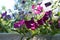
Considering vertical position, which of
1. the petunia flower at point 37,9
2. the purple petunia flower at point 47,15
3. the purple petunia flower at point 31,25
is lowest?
the purple petunia flower at point 31,25

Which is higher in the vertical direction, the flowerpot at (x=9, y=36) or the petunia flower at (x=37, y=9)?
the petunia flower at (x=37, y=9)

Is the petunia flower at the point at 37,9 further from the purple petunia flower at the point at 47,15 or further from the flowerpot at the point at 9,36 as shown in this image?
the flowerpot at the point at 9,36

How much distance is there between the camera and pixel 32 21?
114 cm

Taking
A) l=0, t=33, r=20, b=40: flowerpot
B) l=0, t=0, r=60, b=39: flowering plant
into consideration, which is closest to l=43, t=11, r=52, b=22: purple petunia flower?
l=0, t=0, r=60, b=39: flowering plant

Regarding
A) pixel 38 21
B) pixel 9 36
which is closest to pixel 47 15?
pixel 38 21

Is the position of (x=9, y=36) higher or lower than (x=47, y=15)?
lower

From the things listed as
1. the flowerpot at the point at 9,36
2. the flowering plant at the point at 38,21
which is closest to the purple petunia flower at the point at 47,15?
the flowering plant at the point at 38,21

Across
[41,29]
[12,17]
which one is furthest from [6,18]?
[41,29]

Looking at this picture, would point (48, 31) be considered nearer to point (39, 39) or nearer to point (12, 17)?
point (39, 39)

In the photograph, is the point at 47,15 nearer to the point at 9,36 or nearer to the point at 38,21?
the point at 38,21

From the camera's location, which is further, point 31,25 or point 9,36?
point 9,36

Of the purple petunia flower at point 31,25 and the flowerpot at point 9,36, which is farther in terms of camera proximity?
the flowerpot at point 9,36

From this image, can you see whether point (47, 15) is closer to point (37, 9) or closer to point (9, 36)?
point (37, 9)

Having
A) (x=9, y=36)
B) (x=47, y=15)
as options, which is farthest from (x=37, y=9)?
(x=9, y=36)
